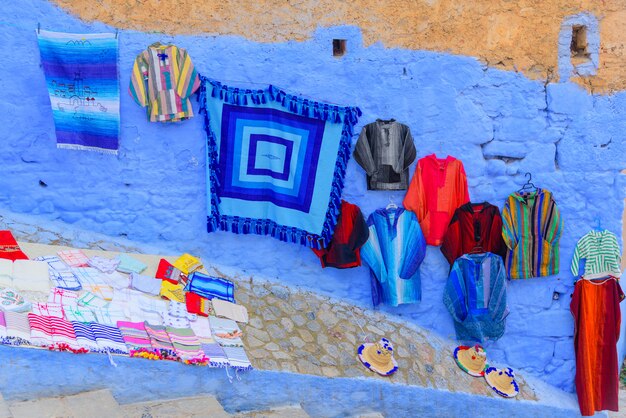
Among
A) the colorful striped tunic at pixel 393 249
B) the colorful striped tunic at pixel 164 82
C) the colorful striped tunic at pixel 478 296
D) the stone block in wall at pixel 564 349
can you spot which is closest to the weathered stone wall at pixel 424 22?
the colorful striped tunic at pixel 164 82

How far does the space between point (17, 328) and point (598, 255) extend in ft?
14.7

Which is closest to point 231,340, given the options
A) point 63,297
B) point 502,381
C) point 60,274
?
point 63,297

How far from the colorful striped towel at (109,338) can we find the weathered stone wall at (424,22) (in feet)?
7.34

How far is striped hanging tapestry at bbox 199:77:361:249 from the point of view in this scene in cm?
664

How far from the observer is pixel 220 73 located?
21.7 ft

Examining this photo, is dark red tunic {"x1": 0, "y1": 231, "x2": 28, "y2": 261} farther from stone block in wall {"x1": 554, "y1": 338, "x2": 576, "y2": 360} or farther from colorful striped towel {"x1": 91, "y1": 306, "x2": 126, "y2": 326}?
stone block in wall {"x1": 554, "y1": 338, "x2": 576, "y2": 360}

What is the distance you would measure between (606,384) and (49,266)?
448cm

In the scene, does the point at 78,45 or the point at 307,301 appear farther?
the point at 307,301

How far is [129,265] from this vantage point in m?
6.55

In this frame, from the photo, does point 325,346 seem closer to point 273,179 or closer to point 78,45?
point 273,179

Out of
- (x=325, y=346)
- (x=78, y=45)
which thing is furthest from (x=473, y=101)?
(x=78, y=45)

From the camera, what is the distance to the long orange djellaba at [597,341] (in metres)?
7.12

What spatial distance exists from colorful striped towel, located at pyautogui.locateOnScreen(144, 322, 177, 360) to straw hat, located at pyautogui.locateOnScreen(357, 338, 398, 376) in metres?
1.51

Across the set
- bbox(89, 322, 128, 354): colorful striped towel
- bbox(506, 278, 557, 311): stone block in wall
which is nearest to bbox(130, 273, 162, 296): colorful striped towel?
bbox(89, 322, 128, 354): colorful striped towel
